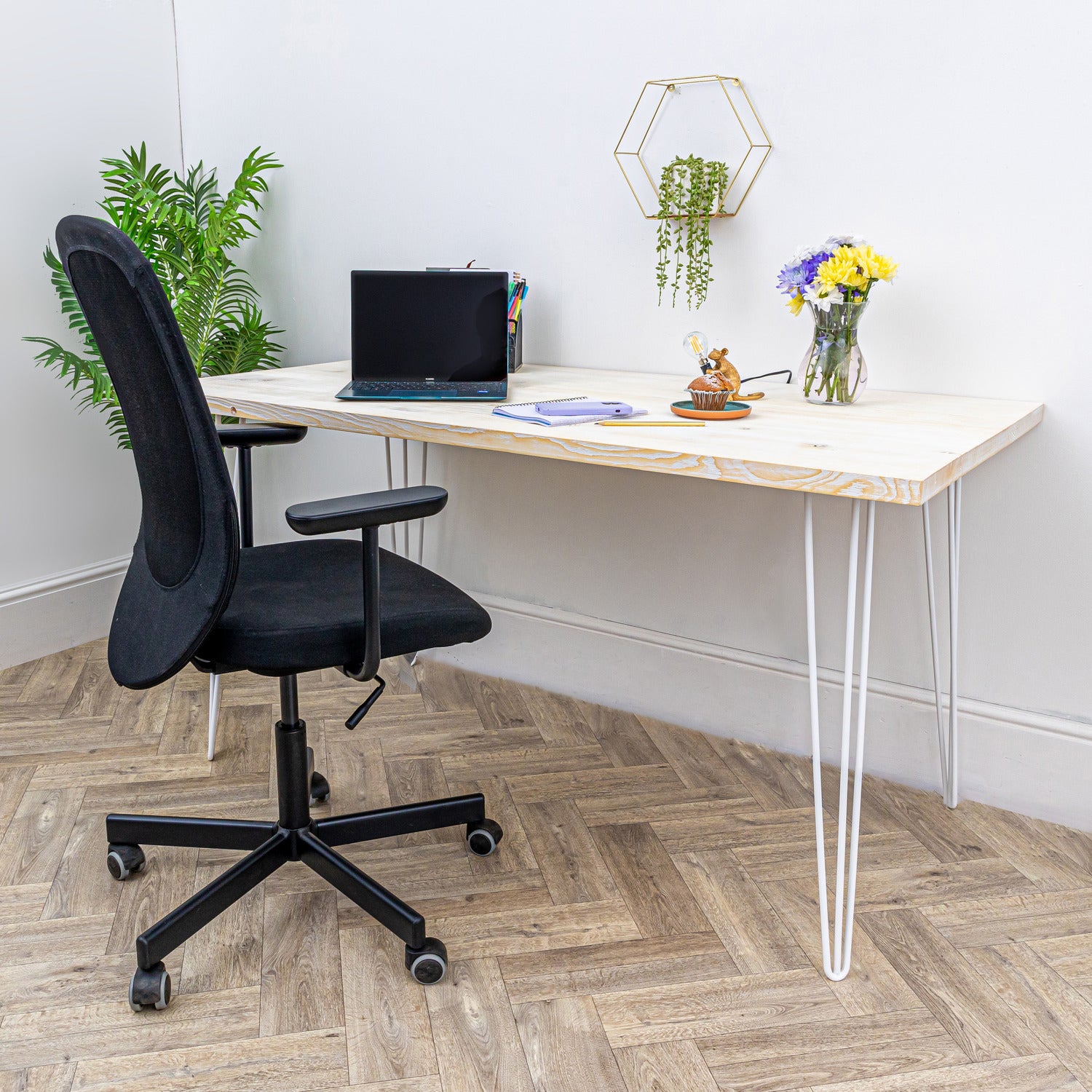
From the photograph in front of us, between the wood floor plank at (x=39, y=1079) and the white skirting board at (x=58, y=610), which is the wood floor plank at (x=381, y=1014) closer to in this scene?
the wood floor plank at (x=39, y=1079)

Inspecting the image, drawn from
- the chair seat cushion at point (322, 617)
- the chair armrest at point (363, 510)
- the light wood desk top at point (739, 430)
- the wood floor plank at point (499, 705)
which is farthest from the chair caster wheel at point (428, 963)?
the wood floor plank at point (499, 705)

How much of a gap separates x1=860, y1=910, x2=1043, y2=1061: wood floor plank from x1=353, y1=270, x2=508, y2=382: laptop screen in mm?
1254

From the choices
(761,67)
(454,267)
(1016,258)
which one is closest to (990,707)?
(1016,258)

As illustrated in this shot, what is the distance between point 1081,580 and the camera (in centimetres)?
193

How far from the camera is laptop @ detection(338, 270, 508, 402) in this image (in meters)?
2.11

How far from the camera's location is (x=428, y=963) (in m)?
1.53

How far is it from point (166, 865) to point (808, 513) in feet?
4.14

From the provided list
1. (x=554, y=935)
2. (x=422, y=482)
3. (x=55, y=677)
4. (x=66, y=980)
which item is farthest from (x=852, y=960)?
(x=55, y=677)

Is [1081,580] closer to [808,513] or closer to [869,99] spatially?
[808,513]

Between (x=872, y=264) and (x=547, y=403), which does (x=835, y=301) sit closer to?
(x=872, y=264)

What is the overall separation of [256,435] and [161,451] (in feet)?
1.54

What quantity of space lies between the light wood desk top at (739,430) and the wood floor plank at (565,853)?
29.1 inches

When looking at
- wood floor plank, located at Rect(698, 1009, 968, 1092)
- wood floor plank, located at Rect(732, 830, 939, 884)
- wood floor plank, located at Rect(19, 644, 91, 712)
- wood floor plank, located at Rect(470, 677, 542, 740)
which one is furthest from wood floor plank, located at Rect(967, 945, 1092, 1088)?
wood floor plank, located at Rect(19, 644, 91, 712)

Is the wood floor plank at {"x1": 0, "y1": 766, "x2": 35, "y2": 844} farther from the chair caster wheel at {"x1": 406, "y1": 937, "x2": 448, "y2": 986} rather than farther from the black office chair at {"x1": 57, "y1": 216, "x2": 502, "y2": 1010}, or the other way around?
the chair caster wheel at {"x1": 406, "y1": 937, "x2": 448, "y2": 986}
